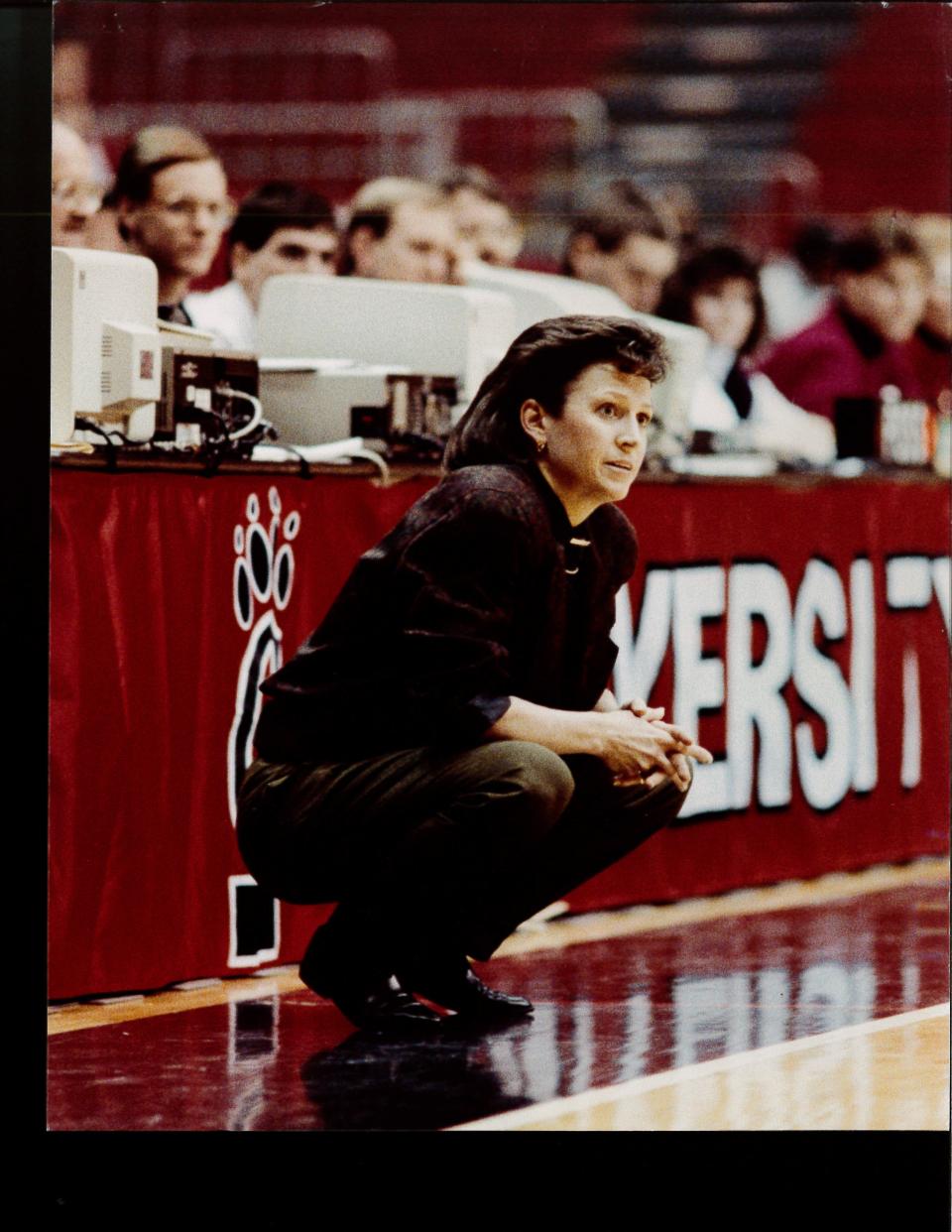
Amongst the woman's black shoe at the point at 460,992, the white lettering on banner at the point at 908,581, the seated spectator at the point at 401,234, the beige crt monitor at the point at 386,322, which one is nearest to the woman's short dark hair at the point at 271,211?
the seated spectator at the point at 401,234

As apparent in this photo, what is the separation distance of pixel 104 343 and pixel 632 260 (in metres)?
1.58

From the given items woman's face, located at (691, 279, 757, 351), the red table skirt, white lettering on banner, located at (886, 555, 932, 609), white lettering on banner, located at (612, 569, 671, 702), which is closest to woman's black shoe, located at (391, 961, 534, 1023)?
the red table skirt

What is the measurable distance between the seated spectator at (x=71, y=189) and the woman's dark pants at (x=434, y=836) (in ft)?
3.14

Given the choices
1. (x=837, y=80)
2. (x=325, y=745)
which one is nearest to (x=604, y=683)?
(x=325, y=745)

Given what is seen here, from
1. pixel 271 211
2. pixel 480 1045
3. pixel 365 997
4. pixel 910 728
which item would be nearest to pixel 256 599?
pixel 271 211

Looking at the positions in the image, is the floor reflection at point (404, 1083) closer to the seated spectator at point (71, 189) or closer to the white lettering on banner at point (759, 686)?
the seated spectator at point (71, 189)

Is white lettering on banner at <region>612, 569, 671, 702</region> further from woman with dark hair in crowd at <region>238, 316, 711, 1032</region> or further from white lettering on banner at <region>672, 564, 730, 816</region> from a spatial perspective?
woman with dark hair in crowd at <region>238, 316, 711, 1032</region>

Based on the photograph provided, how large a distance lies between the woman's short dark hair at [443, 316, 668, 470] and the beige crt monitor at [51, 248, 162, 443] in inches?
24.3

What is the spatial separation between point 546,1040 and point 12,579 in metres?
1.16

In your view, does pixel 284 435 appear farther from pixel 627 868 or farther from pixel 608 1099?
pixel 608 1099

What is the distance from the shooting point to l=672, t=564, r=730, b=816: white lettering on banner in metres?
5.48

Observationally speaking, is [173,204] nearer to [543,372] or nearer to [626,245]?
[543,372]

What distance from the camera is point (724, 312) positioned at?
6449mm

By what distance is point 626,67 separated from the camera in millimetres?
6191
